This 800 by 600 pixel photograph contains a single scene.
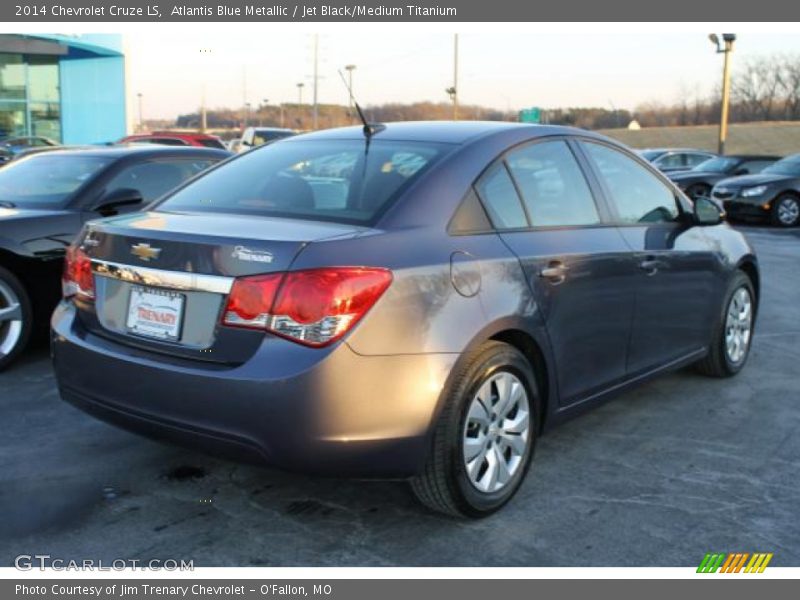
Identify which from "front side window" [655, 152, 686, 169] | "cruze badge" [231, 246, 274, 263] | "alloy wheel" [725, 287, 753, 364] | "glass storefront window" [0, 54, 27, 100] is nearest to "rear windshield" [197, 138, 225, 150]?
"front side window" [655, 152, 686, 169]

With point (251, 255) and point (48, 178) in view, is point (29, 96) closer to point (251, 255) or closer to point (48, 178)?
point (48, 178)

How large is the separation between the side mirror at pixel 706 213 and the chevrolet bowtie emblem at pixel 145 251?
3274mm

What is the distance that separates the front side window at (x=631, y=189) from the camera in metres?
4.47

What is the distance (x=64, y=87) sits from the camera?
33719mm

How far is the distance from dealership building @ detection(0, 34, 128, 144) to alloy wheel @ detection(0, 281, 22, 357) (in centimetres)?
2789

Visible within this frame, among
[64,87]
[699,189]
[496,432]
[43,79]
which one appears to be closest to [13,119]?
[43,79]

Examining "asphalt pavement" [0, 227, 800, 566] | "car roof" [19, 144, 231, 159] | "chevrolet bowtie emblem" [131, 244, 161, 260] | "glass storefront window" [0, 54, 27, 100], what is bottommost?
"asphalt pavement" [0, 227, 800, 566]

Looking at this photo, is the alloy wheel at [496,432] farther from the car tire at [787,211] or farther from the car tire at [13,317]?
the car tire at [787,211]

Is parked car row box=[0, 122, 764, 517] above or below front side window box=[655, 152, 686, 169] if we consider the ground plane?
below

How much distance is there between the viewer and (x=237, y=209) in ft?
12.0

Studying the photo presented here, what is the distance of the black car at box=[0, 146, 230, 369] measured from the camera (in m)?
5.52

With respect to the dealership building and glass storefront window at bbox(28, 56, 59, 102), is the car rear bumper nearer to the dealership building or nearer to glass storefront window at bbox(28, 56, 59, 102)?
the dealership building
